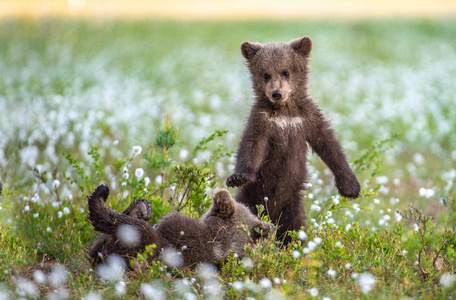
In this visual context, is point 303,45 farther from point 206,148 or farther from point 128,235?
point 128,235

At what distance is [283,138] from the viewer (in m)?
4.88

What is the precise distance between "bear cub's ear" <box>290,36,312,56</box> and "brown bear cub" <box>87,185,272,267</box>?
1480 mm

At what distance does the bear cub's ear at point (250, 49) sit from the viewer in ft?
16.7

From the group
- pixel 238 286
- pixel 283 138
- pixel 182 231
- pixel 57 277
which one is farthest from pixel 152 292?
pixel 283 138

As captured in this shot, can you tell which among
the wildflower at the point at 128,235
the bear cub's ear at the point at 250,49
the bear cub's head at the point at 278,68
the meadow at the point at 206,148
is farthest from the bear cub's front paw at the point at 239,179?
the bear cub's ear at the point at 250,49

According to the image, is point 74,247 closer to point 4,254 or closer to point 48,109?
point 4,254

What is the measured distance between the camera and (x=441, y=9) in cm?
2523

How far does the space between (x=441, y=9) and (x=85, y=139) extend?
21.6m

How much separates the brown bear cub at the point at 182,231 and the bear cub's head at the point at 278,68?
3.22 feet

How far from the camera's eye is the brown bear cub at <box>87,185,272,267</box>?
4.20 metres

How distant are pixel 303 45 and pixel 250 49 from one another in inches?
18.2

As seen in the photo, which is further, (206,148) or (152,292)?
(206,148)

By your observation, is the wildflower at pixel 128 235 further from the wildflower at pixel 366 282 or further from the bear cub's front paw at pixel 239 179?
the wildflower at pixel 366 282

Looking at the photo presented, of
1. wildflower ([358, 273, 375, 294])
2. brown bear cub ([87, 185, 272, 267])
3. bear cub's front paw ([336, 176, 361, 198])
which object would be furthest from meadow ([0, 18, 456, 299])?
bear cub's front paw ([336, 176, 361, 198])
